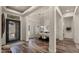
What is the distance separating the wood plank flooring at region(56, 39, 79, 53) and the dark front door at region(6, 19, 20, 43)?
86cm

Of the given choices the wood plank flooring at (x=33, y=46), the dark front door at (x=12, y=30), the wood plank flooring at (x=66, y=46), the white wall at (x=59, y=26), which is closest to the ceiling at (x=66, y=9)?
the white wall at (x=59, y=26)

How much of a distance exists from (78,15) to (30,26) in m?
1.01

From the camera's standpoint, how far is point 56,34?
6.25 ft

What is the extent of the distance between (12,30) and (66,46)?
1170 millimetres

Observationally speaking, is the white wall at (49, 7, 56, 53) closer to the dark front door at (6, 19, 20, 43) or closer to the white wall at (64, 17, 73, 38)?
the white wall at (64, 17, 73, 38)

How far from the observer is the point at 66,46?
6.15 ft

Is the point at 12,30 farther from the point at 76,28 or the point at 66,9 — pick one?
the point at 76,28

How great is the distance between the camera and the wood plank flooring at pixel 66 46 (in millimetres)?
1846

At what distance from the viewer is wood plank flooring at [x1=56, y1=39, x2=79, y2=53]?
1846 millimetres

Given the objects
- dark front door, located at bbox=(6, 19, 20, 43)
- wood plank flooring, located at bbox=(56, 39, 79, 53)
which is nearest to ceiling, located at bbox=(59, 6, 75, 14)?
wood plank flooring, located at bbox=(56, 39, 79, 53)

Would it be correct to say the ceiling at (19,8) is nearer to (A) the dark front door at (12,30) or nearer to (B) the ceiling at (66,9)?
(A) the dark front door at (12,30)
